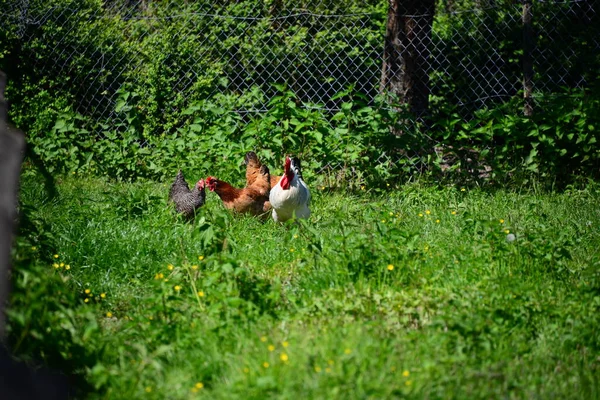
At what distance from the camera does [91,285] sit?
4.51 m

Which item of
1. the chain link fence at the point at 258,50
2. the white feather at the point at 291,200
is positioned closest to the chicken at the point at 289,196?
the white feather at the point at 291,200

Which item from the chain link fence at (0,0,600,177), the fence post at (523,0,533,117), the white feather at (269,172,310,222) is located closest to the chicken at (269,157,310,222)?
the white feather at (269,172,310,222)

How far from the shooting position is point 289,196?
5625 millimetres

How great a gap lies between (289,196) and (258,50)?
3014 millimetres

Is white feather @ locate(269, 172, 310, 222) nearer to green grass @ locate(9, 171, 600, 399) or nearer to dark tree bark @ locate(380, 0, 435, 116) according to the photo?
green grass @ locate(9, 171, 600, 399)

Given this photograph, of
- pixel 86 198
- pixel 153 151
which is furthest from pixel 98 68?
pixel 86 198

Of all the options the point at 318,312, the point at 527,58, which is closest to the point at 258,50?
the point at 527,58

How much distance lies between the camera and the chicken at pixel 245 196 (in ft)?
20.0

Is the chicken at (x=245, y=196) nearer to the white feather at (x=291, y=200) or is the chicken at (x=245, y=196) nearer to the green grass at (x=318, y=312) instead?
the white feather at (x=291, y=200)

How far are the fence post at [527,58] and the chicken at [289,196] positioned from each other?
302 centimetres

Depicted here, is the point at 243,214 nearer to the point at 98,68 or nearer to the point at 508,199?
the point at 508,199

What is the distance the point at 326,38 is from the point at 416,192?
2.36 metres

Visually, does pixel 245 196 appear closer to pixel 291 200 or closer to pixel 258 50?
pixel 291 200

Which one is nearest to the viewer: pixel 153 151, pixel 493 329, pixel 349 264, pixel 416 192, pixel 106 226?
pixel 493 329
